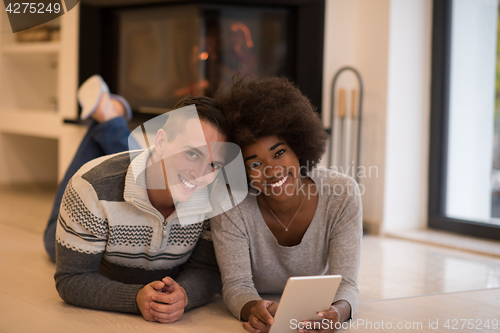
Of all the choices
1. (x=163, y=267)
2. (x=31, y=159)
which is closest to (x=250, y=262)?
(x=163, y=267)

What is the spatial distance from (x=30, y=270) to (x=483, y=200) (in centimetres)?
251

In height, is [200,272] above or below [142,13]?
below

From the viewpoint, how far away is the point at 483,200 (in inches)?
119

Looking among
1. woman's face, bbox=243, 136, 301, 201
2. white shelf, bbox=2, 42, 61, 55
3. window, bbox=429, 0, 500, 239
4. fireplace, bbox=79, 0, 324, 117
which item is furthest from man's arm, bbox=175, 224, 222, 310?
white shelf, bbox=2, 42, 61, 55

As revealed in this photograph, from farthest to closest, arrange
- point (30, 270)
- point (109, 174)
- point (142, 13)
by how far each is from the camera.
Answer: point (142, 13)
point (30, 270)
point (109, 174)

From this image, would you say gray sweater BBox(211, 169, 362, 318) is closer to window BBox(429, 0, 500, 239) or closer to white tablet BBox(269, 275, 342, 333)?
white tablet BBox(269, 275, 342, 333)

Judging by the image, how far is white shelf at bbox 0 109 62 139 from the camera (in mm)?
3861

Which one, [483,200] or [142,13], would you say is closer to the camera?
[483,200]

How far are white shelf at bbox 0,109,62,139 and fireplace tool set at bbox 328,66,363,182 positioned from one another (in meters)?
2.06

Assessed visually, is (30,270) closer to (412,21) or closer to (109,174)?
(109,174)

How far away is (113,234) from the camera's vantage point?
1.39 meters

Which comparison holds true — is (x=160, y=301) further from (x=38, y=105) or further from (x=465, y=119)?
(x=38, y=105)

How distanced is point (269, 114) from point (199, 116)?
0.62 ft

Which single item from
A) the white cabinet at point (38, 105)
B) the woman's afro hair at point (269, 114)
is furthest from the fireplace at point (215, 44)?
the woman's afro hair at point (269, 114)
